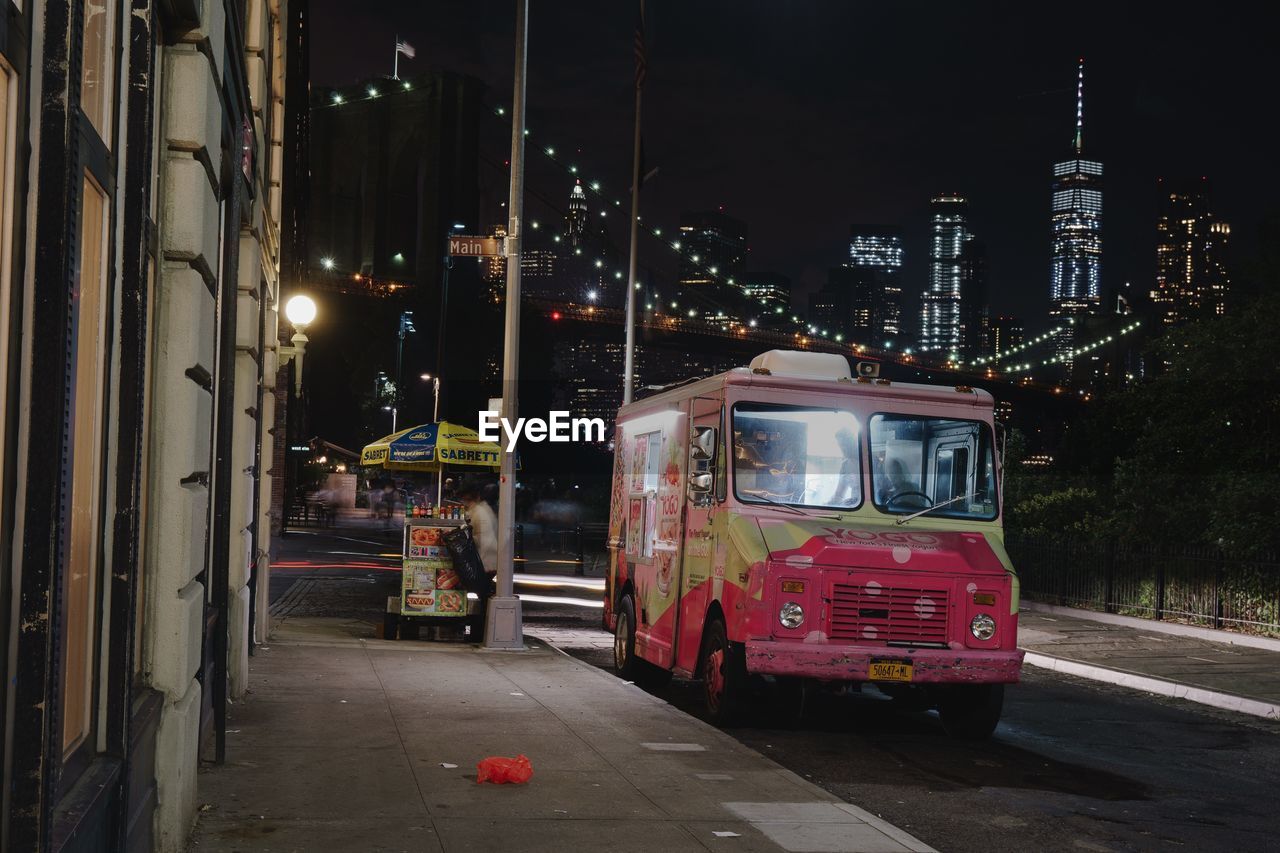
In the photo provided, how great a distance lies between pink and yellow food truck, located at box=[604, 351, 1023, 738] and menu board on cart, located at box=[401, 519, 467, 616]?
384cm

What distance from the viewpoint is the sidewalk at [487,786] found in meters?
6.57

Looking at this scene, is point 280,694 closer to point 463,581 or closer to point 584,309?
point 463,581

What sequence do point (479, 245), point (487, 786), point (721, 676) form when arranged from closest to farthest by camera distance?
1. point (487, 786)
2. point (721, 676)
3. point (479, 245)

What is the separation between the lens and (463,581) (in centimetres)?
1571

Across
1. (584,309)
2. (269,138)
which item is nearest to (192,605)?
(269,138)

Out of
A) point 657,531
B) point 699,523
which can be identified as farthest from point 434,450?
point 699,523

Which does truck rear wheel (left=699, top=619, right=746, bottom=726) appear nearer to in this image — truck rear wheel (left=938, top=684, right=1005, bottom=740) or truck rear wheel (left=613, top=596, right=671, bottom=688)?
truck rear wheel (left=938, top=684, right=1005, bottom=740)

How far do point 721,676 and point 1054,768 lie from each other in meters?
2.64

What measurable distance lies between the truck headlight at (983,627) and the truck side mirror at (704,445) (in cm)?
247

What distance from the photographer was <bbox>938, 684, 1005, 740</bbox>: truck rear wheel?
10.9 metres

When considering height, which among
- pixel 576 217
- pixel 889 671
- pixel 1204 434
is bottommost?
pixel 889 671

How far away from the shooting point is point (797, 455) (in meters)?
11.4

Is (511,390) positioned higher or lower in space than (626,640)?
higher

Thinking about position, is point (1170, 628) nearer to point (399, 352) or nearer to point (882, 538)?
point (882, 538)
